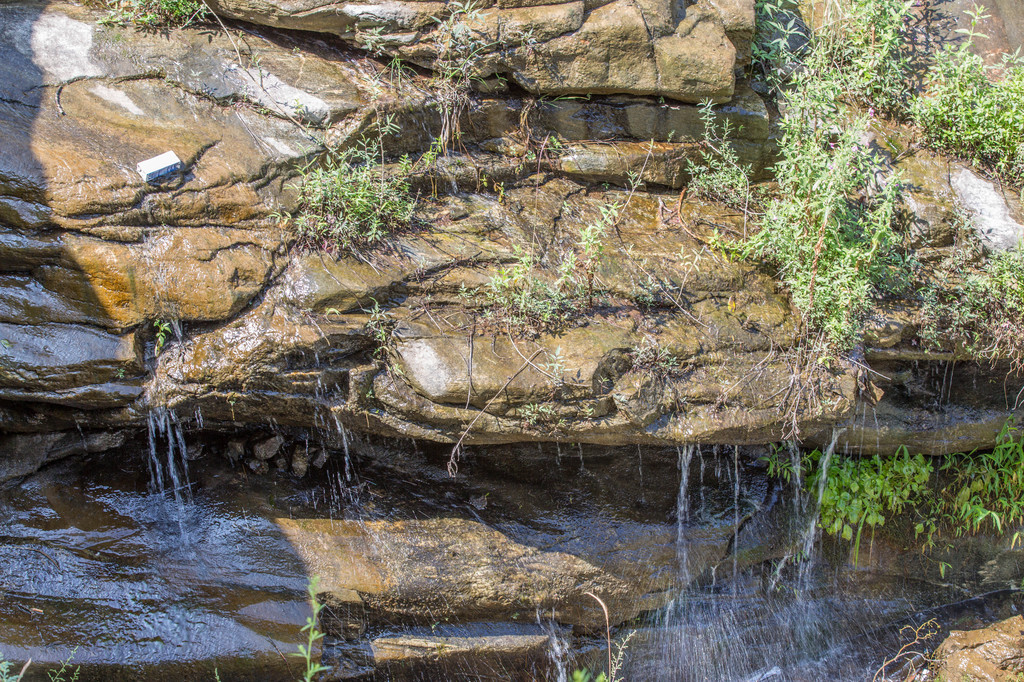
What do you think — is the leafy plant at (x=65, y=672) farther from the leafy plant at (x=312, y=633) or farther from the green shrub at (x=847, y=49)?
the green shrub at (x=847, y=49)

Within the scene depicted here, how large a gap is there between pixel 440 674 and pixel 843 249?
3867mm

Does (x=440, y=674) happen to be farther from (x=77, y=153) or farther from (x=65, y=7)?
(x=65, y=7)

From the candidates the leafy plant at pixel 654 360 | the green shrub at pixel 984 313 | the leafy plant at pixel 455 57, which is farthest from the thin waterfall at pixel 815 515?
the leafy plant at pixel 455 57

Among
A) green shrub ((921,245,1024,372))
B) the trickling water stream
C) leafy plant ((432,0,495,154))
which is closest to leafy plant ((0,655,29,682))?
the trickling water stream

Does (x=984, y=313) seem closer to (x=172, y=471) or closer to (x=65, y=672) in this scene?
(x=172, y=471)

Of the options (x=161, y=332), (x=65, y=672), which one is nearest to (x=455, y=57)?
(x=161, y=332)

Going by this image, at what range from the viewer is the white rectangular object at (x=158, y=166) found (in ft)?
14.0

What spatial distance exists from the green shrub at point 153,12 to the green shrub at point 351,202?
1.50 meters

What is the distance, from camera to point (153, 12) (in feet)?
16.0

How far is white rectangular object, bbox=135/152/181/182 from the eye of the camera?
427 centimetres

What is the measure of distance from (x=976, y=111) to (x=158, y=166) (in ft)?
19.1

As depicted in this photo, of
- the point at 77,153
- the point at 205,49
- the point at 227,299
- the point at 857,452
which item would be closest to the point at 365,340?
the point at 227,299

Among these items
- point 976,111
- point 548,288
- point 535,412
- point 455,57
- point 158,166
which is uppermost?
point 455,57

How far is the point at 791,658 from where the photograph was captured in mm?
5098
